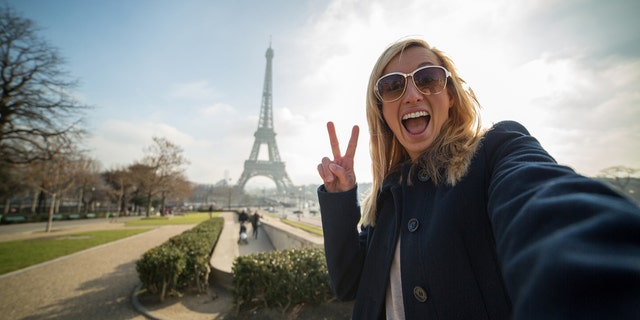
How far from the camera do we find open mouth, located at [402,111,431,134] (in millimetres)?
1538

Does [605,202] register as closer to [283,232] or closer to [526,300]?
[526,300]

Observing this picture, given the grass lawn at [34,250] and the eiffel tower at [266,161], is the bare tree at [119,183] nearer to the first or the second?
the eiffel tower at [266,161]

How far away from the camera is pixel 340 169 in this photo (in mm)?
1728

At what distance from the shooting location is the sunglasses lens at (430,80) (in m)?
1.52

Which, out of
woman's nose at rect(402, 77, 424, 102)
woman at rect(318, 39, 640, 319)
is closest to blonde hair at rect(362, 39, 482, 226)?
woman at rect(318, 39, 640, 319)

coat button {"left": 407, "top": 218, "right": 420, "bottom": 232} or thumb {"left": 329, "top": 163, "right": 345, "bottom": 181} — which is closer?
coat button {"left": 407, "top": 218, "right": 420, "bottom": 232}

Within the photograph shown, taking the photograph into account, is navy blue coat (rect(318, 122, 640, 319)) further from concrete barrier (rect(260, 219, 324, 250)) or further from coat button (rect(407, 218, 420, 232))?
concrete barrier (rect(260, 219, 324, 250))

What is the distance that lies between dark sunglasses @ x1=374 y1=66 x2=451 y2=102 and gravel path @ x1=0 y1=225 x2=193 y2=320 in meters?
6.92

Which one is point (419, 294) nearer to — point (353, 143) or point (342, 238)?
point (342, 238)

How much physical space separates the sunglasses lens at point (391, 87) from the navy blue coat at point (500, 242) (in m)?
0.55

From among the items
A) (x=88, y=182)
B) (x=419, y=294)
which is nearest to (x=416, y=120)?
(x=419, y=294)

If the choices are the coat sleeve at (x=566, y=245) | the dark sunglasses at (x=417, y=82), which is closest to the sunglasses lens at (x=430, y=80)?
the dark sunglasses at (x=417, y=82)

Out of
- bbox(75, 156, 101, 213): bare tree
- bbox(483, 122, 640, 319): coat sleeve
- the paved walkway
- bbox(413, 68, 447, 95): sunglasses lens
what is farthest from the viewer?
bbox(75, 156, 101, 213): bare tree

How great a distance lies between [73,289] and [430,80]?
10283mm
